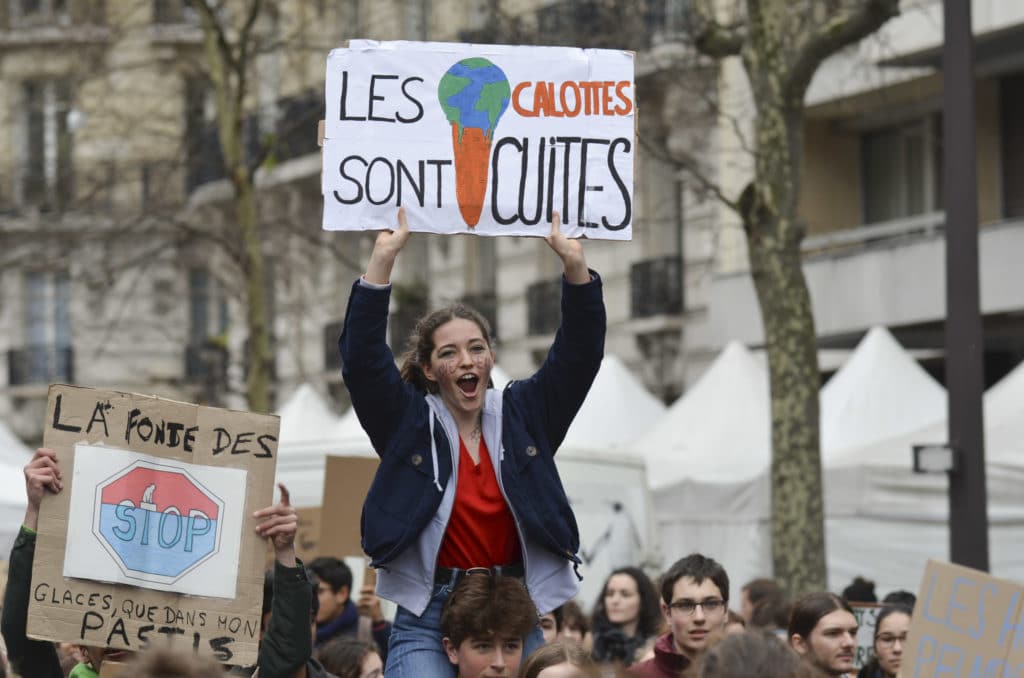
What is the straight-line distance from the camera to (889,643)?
329 inches

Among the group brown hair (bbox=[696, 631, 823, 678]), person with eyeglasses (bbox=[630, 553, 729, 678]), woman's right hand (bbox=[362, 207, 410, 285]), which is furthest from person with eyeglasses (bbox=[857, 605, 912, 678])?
brown hair (bbox=[696, 631, 823, 678])

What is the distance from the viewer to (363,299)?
5961 mm

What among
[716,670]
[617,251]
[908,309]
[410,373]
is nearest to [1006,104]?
[908,309]

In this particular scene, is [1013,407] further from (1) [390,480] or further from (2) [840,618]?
(1) [390,480]

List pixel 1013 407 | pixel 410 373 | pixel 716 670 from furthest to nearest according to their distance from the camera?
pixel 1013 407, pixel 410 373, pixel 716 670

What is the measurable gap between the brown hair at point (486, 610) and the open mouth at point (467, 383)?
21.5 inches

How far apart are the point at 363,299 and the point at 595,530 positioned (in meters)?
10.4

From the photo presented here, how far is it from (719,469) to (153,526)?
39.6ft

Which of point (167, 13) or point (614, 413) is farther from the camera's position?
point (167, 13)

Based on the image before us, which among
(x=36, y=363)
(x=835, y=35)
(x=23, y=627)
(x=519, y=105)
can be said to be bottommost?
(x=23, y=627)

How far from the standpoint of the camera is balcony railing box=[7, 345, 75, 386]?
133 feet

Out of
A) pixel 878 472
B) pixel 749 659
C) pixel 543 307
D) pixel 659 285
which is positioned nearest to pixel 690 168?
pixel 878 472

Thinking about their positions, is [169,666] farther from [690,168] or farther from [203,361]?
[203,361]

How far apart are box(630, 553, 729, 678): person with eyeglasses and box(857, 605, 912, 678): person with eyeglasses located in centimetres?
113
